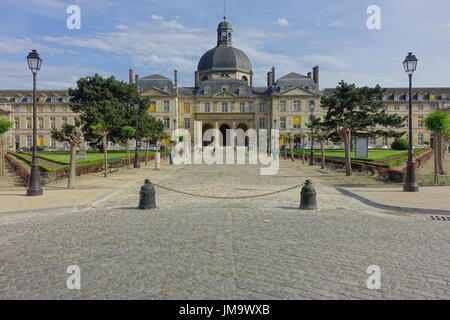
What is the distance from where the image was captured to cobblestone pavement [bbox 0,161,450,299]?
4.31 m

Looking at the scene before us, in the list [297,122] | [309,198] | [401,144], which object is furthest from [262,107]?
[309,198]

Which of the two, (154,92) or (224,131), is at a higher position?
(154,92)

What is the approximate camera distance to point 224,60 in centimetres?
7544

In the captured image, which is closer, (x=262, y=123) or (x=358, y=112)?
(x=358, y=112)

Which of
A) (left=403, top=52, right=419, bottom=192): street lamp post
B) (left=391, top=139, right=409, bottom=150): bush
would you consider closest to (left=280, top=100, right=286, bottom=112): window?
(left=391, top=139, right=409, bottom=150): bush

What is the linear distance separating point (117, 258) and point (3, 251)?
2.09m

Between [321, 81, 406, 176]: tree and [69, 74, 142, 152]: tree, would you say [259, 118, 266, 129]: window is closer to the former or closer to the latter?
Answer: [321, 81, 406, 176]: tree

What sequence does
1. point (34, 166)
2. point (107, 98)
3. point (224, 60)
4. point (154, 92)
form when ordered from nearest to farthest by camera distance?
point (34, 166), point (107, 98), point (154, 92), point (224, 60)

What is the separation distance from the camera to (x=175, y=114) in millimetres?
71250

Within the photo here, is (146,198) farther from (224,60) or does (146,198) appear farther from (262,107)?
(224,60)

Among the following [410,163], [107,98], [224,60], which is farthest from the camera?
[224,60]

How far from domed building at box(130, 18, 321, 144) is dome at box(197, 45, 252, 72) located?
24 centimetres

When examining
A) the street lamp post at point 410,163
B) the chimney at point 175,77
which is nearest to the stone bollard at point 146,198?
the street lamp post at point 410,163

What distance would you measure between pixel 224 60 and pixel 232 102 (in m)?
10.4
